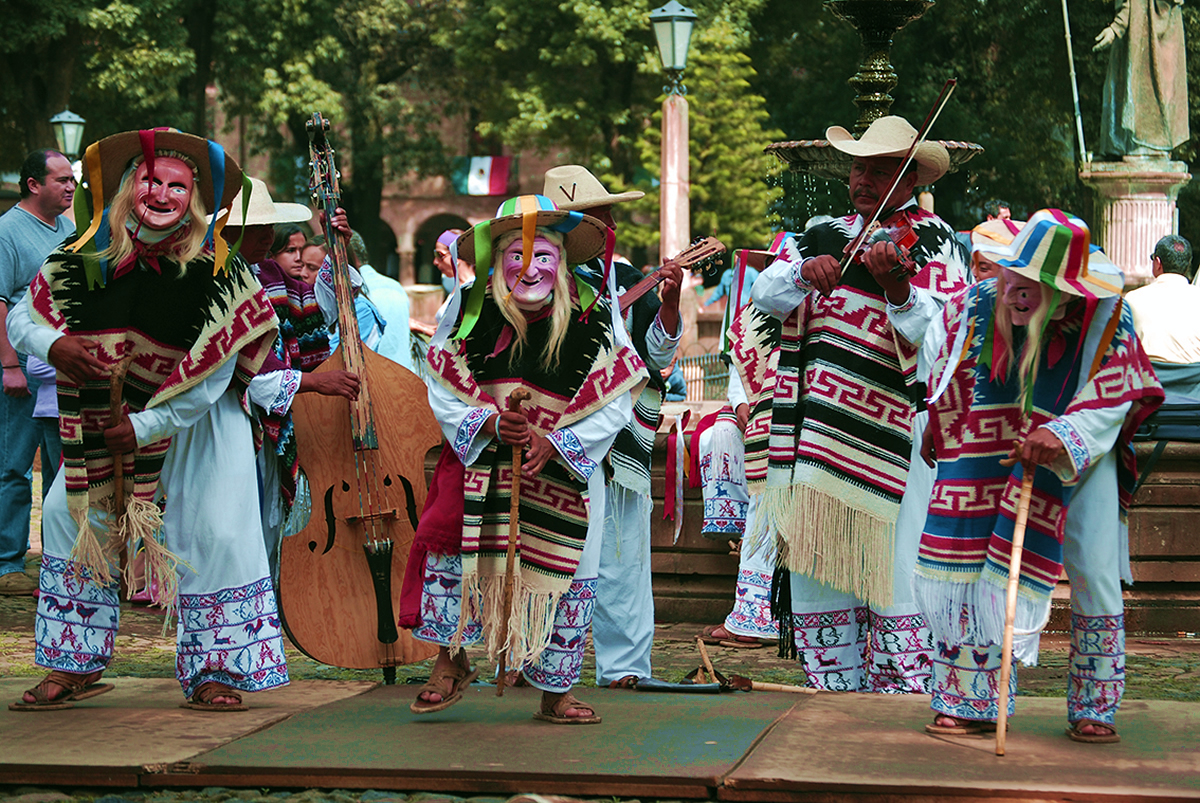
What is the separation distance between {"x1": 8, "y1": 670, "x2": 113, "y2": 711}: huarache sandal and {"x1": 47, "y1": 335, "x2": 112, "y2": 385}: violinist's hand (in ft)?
3.56

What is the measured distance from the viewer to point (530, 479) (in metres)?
5.39

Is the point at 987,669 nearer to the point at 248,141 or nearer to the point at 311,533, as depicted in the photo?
the point at 311,533

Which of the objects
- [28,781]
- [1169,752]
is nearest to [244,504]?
[28,781]

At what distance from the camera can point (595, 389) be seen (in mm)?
5410

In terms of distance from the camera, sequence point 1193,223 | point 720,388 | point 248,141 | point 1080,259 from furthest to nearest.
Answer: point 248,141
point 1193,223
point 720,388
point 1080,259

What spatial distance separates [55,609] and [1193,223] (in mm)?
28127

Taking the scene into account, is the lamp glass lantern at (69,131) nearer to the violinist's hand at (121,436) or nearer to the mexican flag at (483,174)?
the violinist's hand at (121,436)

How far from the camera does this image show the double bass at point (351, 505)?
6094 millimetres

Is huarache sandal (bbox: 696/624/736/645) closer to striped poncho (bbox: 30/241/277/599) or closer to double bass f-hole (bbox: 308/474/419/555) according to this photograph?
double bass f-hole (bbox: 308/474/419/555)

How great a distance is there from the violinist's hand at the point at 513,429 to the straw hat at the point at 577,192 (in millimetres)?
1330

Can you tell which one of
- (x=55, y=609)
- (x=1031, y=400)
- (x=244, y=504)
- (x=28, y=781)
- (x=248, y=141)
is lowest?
(x=28, y=781)

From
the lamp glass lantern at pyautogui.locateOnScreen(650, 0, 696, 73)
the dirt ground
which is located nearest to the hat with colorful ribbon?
the dirt ground

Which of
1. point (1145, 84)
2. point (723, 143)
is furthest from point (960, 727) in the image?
point (723, 143)

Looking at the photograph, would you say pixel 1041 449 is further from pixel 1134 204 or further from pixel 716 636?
pixel 1134 204
